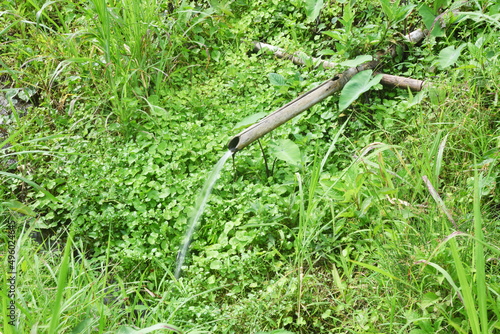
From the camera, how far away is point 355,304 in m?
1.76

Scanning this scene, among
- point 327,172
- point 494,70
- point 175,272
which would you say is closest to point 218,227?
point 175,272

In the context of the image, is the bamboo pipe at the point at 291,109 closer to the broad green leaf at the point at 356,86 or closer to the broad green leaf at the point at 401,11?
the broad green leaf at the point at 356,86

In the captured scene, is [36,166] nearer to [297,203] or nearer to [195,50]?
Answer: [195,50]

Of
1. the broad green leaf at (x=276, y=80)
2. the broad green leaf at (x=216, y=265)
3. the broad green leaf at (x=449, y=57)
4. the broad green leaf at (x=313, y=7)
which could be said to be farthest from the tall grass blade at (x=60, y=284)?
the broad green leaf at (x=313, y=7)

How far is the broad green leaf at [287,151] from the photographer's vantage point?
2.33 m

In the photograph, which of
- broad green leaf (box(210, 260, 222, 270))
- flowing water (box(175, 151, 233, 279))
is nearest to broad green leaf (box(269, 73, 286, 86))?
flowing water (box(175, 151, 233, 279))

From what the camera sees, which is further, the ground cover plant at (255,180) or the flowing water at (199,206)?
the flowing water at (199,206)

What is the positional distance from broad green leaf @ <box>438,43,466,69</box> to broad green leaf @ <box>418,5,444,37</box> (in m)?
0.21

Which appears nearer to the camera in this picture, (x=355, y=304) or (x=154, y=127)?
(x=355, y=304)

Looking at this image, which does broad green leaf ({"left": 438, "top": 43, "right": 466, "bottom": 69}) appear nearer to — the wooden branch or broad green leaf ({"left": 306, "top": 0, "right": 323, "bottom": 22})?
the wooden branch

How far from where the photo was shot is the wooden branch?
268 cm

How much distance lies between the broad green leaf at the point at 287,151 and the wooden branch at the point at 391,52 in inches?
33.6

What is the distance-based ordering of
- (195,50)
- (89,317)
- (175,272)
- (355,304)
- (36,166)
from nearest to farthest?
(89,317)
(355,304)
(175,272)
(36,166)
(195,50)

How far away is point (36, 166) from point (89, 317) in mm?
1672
